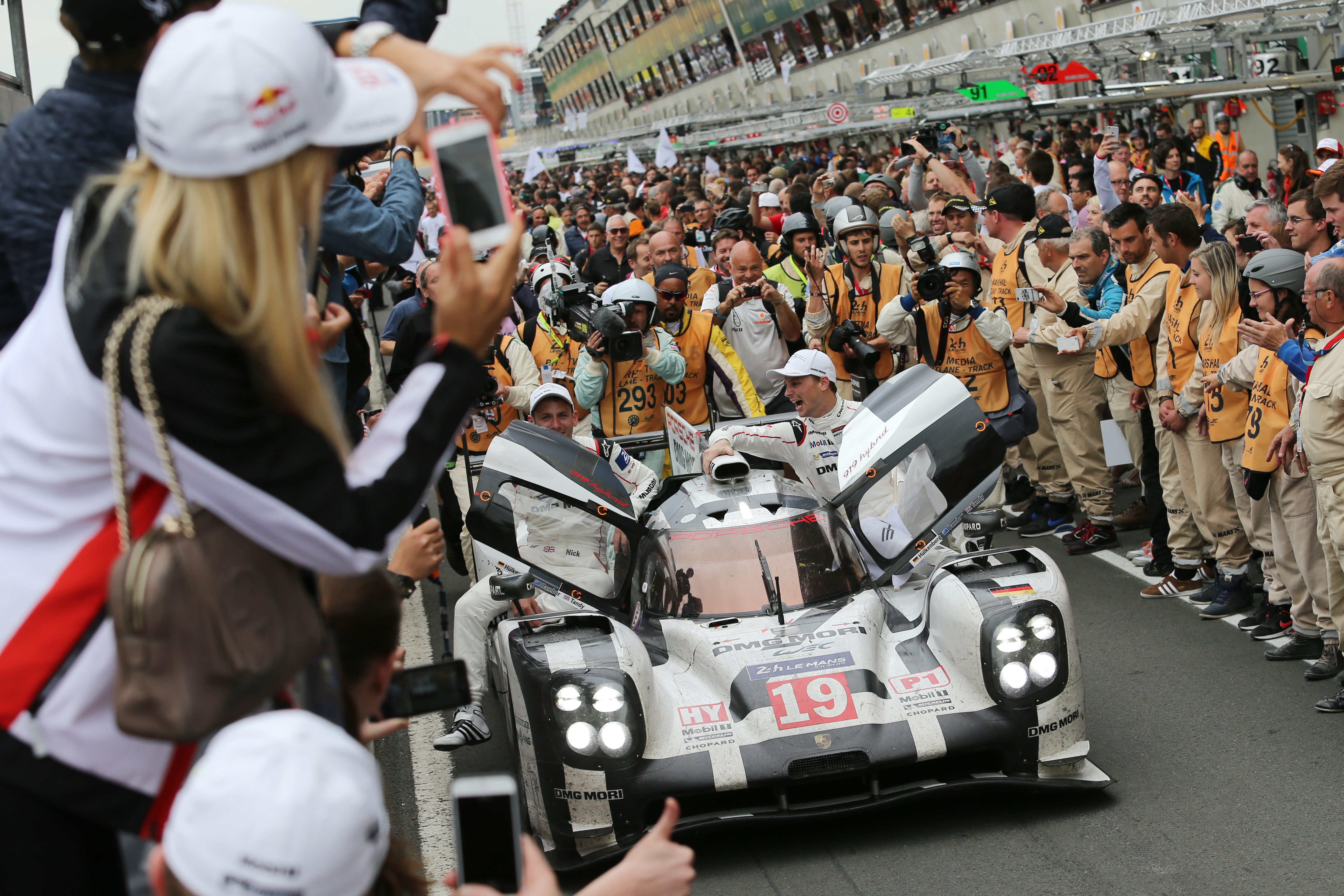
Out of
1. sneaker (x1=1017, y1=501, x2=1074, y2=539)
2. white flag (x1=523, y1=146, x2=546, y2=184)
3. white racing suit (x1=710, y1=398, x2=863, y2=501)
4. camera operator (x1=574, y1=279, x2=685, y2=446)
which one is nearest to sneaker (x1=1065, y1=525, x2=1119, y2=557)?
sneaker (x1=1017, y1=501, x2=1074, y2=539)

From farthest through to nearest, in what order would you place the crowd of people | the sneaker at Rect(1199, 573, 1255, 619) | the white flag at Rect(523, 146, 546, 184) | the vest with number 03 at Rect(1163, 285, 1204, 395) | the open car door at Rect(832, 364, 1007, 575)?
the white flag at Rect(523, 146, 546, 184)
the vest with number 03 at Rect(1163, 285, 1204, 395)
the sneaker at Rect(1199, 573, 1255, 619)
the open car door at Rect(832, 364, 1007, 575)
the crowd of people

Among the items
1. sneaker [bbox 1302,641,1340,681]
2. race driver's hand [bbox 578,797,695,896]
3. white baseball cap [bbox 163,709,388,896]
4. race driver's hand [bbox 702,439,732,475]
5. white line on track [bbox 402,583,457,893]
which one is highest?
white baseball cap [bbox 163,709,388,896]

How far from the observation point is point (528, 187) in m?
35.1

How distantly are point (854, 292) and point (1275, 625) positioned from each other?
4348mm

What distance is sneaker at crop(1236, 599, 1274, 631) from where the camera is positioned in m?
7.81

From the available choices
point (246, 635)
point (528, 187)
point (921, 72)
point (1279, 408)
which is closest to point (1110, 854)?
point (1279, 408)

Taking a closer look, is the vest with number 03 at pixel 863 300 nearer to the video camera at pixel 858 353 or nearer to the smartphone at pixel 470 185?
the video camera at pixel 858 353

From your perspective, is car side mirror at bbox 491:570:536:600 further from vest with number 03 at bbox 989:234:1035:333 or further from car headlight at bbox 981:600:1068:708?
vest with number 03 at bbox 989:234:1035:333

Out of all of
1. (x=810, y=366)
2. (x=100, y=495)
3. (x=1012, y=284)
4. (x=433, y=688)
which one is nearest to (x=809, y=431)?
(x=810, y=366)

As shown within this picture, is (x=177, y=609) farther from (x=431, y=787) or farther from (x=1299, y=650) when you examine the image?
(x=1299, y=650)

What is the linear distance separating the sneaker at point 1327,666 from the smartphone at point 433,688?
5.77m

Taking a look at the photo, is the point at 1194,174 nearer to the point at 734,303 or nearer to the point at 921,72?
the point at 734,303

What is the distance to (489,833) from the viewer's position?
6.43ft

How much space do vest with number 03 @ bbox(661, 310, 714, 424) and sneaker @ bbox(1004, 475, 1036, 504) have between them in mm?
3053
